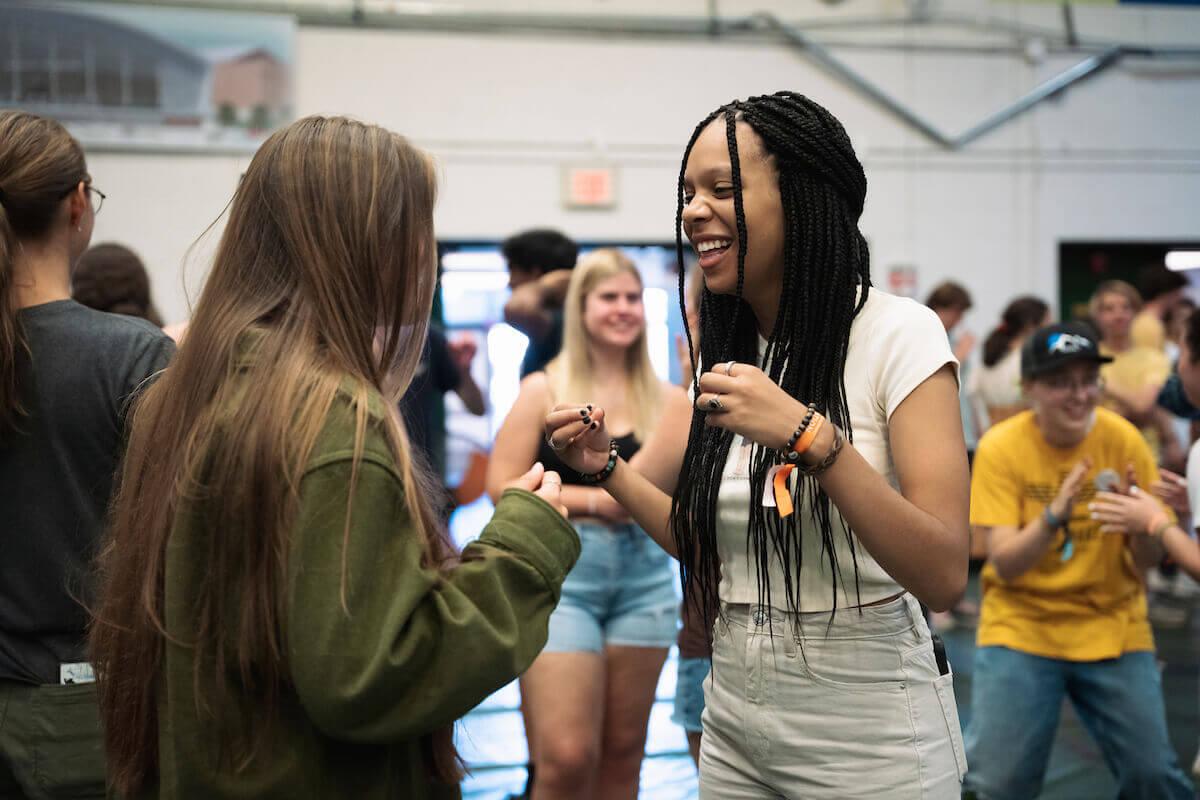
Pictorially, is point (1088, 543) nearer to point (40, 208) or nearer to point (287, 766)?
point (287, 766)

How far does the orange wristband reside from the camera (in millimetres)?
1476

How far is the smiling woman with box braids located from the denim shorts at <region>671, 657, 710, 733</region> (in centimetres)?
114

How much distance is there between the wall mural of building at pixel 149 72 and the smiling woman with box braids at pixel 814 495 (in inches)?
262

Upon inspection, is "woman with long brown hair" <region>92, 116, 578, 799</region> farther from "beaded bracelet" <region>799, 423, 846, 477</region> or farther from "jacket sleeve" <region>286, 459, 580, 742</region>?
"beaded bracelet" <region>799, 423, 846, 477</region>

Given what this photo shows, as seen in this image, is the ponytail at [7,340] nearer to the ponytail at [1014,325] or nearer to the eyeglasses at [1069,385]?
the eyeglasses at [1069,385]

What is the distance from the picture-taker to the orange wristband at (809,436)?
148 centimetres

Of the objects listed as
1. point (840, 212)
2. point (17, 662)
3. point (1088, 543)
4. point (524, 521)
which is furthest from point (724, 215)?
point (1088, 543)

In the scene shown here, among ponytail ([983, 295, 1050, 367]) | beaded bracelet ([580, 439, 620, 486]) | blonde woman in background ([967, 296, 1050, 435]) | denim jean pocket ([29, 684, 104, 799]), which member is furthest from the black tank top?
ponytail ([983, 295, 1050, 367])

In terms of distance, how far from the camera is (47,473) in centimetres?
188

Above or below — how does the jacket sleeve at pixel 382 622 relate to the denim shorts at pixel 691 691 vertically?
above

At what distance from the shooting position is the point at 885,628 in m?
1.66

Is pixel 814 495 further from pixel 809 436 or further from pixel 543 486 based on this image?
pixel 543 486

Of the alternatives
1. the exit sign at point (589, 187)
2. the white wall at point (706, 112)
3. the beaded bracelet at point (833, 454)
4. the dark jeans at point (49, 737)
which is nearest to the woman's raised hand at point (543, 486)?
the beaded bracelet at point (833, 454)

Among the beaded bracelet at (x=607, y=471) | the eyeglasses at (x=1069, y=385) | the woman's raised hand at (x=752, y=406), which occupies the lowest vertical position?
the beaded bracelet at (x=607, y=471)
